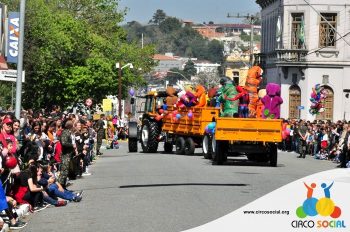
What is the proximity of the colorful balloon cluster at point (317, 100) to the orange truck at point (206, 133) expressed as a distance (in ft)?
87.3

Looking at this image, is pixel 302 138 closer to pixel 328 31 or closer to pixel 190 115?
pixel 190 115

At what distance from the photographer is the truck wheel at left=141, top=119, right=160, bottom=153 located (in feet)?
141

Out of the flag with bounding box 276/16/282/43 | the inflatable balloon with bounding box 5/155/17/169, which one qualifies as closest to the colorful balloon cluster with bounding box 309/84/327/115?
the flag with bounding box 276/16/282/43

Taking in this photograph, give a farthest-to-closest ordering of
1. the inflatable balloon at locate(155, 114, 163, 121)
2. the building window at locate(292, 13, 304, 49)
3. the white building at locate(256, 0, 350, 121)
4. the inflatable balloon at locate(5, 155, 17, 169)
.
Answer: the building window at locate(292, 13, 304, 49)
the white building at locate(256, 0, 350, 121)
the inflatable balloon at locate(155, 114, 163, 121)
the inflatable balloon at locate(5, 155, 17, 169)

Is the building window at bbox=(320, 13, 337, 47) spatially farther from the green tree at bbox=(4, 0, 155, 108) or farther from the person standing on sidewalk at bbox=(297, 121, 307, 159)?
the person standing on sidewalk at bbox=(297, 121, 307, 159)

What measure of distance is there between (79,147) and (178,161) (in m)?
6.35

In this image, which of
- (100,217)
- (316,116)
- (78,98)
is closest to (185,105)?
(100,217)

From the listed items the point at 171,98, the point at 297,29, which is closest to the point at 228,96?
the point at 171,98

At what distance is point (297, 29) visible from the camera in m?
77.8

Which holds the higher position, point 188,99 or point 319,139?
point 188,99

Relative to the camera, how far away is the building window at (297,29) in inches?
3034

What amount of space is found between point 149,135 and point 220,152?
1014 centimetres

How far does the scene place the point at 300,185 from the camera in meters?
9.30

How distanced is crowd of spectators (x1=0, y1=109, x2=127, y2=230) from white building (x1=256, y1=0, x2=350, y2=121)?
1882 inches
